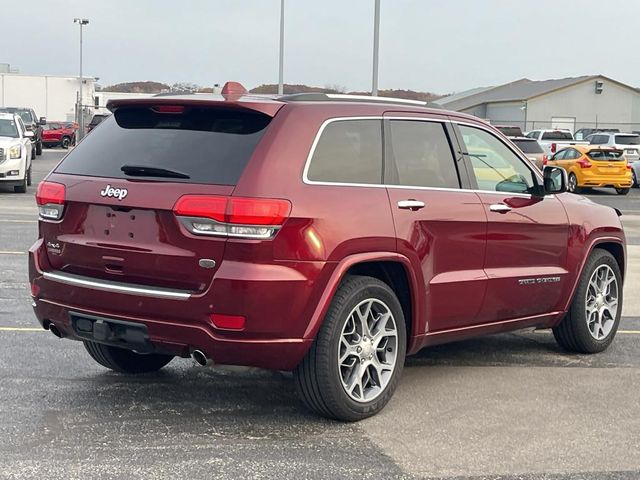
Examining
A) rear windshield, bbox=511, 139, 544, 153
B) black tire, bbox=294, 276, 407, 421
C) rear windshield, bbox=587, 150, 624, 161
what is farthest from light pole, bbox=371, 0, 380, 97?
black tire, bbox=294, 276, 407, 421

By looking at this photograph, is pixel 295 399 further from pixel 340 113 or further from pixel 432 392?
pixel 340 113

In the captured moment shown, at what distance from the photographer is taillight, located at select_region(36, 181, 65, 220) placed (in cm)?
523

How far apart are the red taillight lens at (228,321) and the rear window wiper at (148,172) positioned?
0.76 metres

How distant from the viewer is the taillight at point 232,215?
463 cm

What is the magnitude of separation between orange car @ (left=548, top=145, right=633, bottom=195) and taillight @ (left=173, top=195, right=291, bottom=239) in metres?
23.5

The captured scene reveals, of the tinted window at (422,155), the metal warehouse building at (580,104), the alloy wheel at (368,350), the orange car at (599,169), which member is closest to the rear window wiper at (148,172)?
the alloy wheel at (368,350)

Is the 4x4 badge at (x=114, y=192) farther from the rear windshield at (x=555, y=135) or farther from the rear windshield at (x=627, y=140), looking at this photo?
the rear windshield at (x=555, y=135)

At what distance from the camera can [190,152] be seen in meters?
4.98

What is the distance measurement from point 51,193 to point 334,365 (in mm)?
1875

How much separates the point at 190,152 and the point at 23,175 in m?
16.9

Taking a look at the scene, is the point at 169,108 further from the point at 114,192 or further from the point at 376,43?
the point at 376,43

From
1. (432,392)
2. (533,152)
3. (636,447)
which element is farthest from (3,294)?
(533,152)

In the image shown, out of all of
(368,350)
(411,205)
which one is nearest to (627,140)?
(411,205)

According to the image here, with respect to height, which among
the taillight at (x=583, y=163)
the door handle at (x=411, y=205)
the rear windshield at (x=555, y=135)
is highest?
the rear windshield at (x=555, y=135)
